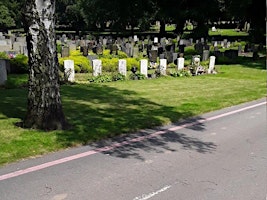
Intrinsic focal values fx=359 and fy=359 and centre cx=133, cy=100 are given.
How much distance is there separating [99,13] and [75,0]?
14569mm

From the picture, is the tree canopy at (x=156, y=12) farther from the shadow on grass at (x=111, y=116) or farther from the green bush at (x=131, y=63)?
the shadow on grass at (x=111, y=116)

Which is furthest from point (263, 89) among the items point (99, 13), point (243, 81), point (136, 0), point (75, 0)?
point (75, 0)

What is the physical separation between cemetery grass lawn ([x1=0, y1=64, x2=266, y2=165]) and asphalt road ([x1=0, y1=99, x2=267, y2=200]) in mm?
518

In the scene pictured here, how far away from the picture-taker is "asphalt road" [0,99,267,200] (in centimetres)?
478

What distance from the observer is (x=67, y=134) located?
7.10 metres

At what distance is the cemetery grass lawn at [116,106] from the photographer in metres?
6.66

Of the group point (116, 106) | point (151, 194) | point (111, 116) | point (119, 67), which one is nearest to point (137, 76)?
point (119, 67)

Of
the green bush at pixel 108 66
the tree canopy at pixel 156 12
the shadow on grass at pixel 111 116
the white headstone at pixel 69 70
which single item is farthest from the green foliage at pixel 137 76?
the tree canopy at pixel 156 12

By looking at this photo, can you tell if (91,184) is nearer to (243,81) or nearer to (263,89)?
(263,89)

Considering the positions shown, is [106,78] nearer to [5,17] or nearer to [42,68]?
[42,68]

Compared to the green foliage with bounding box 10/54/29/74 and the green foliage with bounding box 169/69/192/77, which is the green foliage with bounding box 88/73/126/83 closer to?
the green foliage with bounding box 10/54/29/74

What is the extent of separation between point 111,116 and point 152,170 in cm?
342

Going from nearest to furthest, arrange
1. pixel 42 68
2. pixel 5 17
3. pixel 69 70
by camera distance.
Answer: pixel 42 68, pixel 69 70, pixel 5 17

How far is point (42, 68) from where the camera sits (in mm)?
7180
